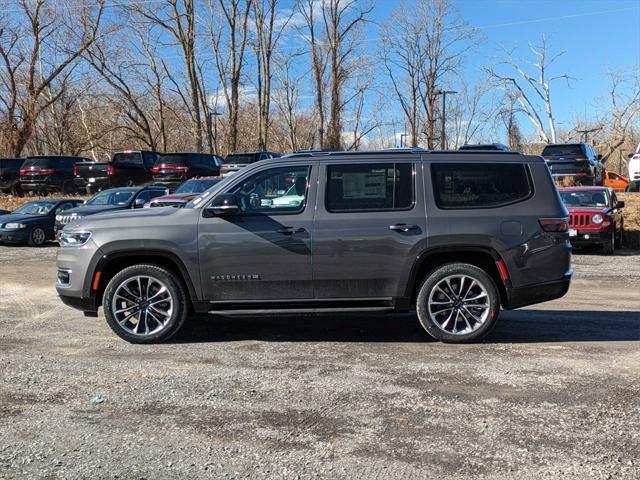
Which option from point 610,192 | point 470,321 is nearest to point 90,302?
point 470,321

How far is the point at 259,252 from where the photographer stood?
229 inches

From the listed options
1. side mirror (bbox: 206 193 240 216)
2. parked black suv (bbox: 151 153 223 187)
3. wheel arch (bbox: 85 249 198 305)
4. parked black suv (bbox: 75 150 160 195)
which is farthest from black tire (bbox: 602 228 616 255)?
parked black suv (bbox: 75 150 160 195)

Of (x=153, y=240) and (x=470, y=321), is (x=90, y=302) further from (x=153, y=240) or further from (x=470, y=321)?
(x=470, y=321)

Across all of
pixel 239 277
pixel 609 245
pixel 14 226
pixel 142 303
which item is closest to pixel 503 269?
pixel 239 277

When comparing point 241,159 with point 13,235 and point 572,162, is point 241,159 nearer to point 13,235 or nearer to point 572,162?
point 13,235

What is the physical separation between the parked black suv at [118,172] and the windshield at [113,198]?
22.9 feet

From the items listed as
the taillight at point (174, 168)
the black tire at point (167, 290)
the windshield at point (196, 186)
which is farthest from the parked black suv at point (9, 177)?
the black tire at point (167, 290)

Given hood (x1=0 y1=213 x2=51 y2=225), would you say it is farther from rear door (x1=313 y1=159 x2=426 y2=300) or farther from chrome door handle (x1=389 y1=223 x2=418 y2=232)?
chrome door handle (x1=389 y1=223 x2=418 y2=232)

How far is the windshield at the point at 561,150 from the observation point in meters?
20.3

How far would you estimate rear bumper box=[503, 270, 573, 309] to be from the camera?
5.92 meters

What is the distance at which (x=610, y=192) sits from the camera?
15023 millimetres

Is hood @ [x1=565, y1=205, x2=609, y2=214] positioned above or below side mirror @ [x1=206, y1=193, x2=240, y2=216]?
below

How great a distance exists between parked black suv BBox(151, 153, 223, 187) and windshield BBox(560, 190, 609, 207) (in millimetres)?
14666

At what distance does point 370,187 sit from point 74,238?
10.1ft
